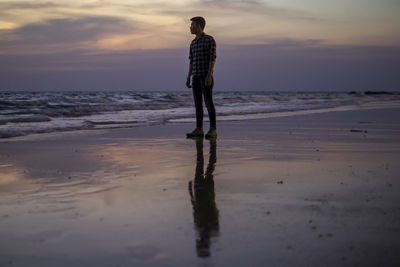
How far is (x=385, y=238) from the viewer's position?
1.76m

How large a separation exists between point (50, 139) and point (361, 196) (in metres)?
4.44

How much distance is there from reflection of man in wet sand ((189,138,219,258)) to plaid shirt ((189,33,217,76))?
290 cm

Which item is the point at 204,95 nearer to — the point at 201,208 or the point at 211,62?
the point at 211,62

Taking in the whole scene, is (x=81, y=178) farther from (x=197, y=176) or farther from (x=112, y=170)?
(x=197, y=176)

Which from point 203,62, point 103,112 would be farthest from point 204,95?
point 103,112

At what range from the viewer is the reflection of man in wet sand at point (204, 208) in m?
1.74

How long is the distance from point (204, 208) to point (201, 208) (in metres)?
0.02

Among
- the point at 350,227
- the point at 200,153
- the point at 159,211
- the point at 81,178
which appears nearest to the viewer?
the point at 350,227

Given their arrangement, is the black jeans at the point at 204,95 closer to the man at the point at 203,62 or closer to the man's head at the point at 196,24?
the man at the point at 203,62

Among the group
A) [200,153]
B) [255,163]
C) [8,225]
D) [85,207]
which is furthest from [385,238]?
[200,153]

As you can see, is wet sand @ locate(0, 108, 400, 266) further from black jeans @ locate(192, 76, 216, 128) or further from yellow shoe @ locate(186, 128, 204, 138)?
black jeans @ locate(192, 76, 216, 128)

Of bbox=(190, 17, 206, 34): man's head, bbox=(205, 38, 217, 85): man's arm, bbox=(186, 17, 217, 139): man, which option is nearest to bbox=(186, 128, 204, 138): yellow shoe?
bbox=(186, 17, 217, 139): man

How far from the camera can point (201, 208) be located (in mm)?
2262

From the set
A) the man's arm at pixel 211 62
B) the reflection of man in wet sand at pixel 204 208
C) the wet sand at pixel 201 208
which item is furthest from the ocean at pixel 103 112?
the reflection of man in wet sand at pixel 204 208
